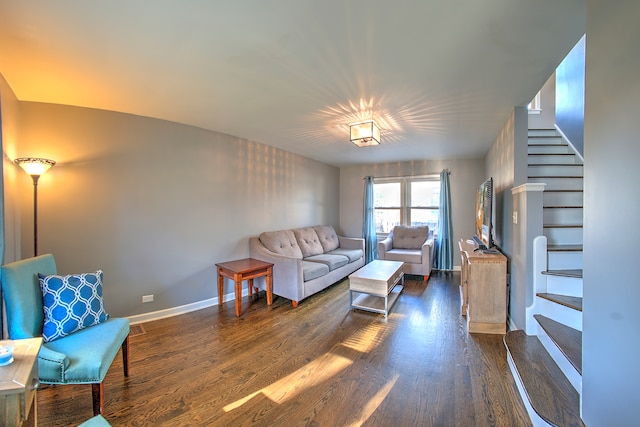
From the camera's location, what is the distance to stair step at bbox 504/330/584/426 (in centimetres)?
145

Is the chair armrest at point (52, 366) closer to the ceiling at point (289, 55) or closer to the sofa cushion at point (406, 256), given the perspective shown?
the ceiling at point (289, 55)

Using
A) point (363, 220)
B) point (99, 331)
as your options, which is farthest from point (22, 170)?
point (363, 220)

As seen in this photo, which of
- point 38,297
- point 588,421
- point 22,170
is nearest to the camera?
point 588,421

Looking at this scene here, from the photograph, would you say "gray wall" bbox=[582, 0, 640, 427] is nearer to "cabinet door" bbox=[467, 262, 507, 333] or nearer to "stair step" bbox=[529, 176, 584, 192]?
"cabinet door" bbox=[467, 262, 507, 333]

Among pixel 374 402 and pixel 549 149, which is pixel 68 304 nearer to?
pixel 374 402

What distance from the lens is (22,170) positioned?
2.43m

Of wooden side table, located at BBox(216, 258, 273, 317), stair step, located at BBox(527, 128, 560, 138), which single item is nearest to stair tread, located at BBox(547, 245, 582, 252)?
stair step, located at BBox(527, 128, 560, 138)

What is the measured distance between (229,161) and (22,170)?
2.01 m

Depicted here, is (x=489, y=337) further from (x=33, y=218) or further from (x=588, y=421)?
(x=33, y=218)

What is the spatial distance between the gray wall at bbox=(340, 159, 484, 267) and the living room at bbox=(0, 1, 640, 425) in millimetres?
1373

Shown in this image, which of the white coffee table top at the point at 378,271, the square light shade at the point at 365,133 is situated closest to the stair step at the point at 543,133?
the square light shade at the point at 365,133

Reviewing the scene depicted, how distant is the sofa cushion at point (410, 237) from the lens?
209 inches

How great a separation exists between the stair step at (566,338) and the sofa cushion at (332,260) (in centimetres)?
258

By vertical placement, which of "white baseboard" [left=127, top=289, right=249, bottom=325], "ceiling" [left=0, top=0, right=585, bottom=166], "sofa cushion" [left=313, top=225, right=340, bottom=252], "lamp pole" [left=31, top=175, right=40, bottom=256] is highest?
"ceiling" [left=0, top=0, right=585, bottom=166]
